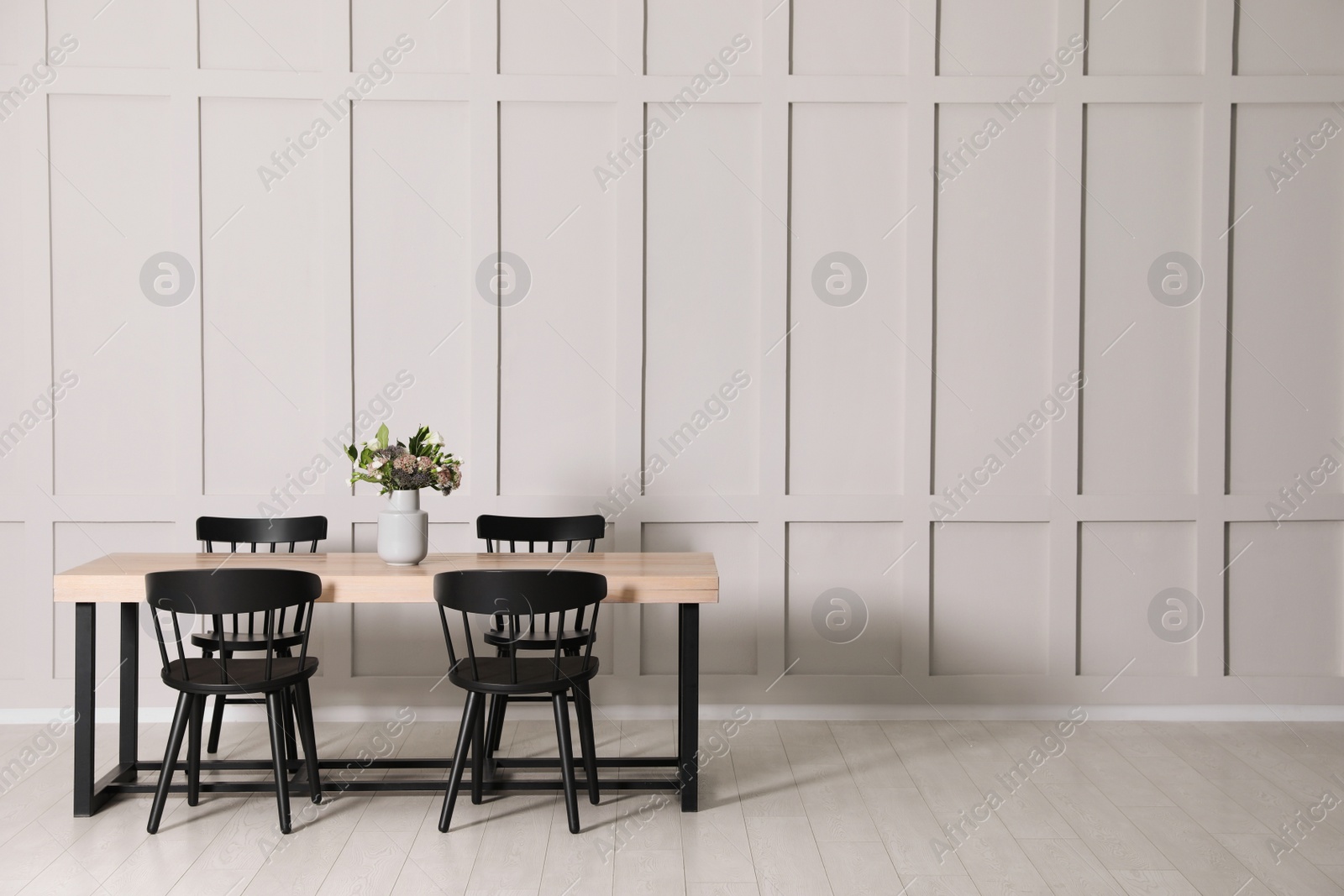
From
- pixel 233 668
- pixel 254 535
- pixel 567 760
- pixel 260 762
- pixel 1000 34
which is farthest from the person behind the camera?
pixel 1000 34

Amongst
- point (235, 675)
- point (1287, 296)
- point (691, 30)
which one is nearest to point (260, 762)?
point (235, 675)

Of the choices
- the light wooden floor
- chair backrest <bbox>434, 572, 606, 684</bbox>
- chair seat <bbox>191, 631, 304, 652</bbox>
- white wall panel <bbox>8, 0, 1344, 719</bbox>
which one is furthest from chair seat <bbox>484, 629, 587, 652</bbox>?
white wall panel <bbox>8, 0, 1344, 719</bbox>

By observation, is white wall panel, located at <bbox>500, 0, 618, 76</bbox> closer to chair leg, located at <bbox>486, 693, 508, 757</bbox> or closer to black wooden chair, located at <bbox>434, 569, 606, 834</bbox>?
black wooden chair, located at <bbox>434, 569, 606, 834</bbox>

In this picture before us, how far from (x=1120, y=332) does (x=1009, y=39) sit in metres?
1.30

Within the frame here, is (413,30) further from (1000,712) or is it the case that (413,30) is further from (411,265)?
(1000,712)

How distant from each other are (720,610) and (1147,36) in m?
2.98

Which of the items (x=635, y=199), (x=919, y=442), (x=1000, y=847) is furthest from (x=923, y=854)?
(x=635, y=199)

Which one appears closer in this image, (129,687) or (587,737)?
(587,737)

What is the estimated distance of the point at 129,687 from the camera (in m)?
3.10

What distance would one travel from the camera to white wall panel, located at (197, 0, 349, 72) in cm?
375

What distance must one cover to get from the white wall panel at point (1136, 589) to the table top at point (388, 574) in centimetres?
180

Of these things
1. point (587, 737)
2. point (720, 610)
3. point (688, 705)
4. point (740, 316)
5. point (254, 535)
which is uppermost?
point (740, 316)

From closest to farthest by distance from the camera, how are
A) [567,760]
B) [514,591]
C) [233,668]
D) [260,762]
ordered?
1. [514,591]
2. [567,760]
3. [233,668]
4. [260,762]

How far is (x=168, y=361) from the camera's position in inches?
150
